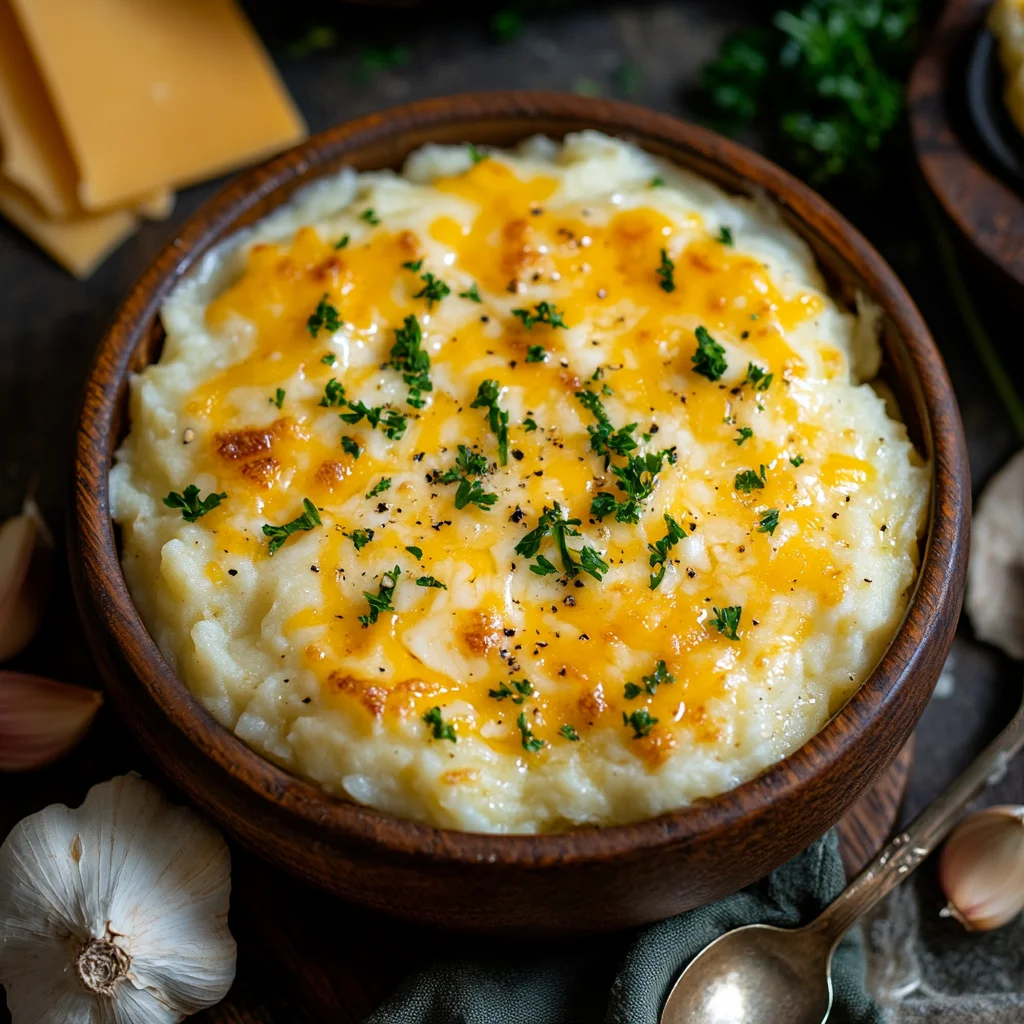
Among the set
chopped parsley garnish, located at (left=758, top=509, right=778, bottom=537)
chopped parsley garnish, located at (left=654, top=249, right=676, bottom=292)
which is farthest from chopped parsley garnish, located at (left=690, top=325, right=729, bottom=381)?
chopped parsley garnish, located at (left=758, top=509, right=778, bottom=537)

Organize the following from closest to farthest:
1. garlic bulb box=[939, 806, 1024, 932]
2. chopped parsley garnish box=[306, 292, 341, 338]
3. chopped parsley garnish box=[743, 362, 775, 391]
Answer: chopped parsley garnish box=[743, 362, 775, 391], chopped parsley garnish box=[306, 292, 341, 338], garlic bulb box=[939, 806, 1024, 932]

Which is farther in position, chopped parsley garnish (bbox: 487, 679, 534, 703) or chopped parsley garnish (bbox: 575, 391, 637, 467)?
chopped parsley garnish (bbox: 575, 391, 637, 467)

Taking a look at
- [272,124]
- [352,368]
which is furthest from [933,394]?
[272,124]

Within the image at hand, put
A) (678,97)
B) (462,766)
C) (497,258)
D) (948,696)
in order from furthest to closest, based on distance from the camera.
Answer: (678,97)
(948,696)
(497,258)
(462,766)

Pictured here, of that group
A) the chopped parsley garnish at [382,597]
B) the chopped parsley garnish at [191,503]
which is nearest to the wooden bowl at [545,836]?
the chopped parsley garnish at [191,503]

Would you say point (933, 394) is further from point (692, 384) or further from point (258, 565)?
point (258, 565)

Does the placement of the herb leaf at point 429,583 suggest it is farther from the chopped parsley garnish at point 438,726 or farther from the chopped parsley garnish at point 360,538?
the chopped parsley garnish at point 438,726

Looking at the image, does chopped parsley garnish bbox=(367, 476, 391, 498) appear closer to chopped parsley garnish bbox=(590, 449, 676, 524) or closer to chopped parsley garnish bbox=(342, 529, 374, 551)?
chopped parsley garnish bbox=(342, 529, 374, 551)
